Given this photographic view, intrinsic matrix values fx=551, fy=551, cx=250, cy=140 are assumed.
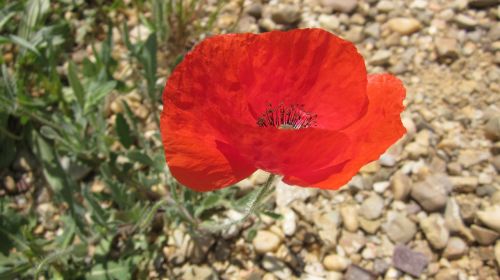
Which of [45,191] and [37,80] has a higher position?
[37,80]

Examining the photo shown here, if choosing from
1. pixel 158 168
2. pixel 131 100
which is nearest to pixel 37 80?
pixel 131 100

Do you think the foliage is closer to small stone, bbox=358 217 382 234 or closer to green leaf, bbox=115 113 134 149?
green leaf, bbox=115 113 134 149

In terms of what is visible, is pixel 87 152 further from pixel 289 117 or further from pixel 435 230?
pixel 435 230

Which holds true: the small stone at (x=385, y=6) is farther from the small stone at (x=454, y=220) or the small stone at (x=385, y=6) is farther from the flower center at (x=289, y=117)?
the flower center at (x=289, y=117)

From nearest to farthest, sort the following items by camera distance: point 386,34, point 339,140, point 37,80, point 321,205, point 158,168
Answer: point 339,140, point 158,168, point 321,205, point 37,80, point 386,34

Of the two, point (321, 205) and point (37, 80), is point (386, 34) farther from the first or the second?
point (37, 80)

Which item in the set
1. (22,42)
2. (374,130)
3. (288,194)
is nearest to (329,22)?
(288,194)

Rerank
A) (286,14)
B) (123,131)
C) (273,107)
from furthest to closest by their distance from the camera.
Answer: (286,14), (123,131), (273,107)
